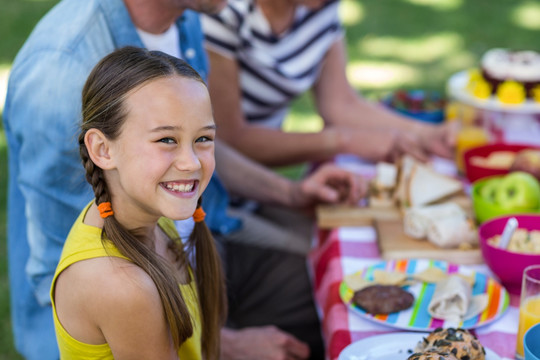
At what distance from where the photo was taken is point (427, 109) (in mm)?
2723

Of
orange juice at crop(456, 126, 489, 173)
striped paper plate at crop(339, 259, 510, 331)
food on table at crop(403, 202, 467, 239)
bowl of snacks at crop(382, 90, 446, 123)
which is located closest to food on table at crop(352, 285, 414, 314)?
striped paper plate at crop(339, 259, 510, 331)

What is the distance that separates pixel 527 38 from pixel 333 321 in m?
4.64

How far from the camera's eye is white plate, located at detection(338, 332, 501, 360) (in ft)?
4.08

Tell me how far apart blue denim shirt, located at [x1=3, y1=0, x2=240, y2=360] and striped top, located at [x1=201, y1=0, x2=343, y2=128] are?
2.21ft

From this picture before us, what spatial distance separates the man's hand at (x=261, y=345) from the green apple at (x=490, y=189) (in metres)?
0.60

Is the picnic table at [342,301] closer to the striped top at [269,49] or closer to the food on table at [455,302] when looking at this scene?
the food on table at [455,302]

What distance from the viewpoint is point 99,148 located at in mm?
1185

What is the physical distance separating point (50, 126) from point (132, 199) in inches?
15.2

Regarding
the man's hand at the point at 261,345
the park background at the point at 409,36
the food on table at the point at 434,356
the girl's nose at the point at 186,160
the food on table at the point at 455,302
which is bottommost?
the park background at the point at 409,36

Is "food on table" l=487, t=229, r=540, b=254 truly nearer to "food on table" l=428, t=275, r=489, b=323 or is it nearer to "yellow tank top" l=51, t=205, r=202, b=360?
"food on table" l=428, t=275, r=489, b=323

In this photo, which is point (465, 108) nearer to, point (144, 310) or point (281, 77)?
point (281, 77)

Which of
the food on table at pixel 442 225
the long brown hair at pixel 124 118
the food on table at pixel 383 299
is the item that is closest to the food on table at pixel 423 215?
the food on table at pixel 442 225

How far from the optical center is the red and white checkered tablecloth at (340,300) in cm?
134

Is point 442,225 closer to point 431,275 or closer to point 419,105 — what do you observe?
point 431,275
